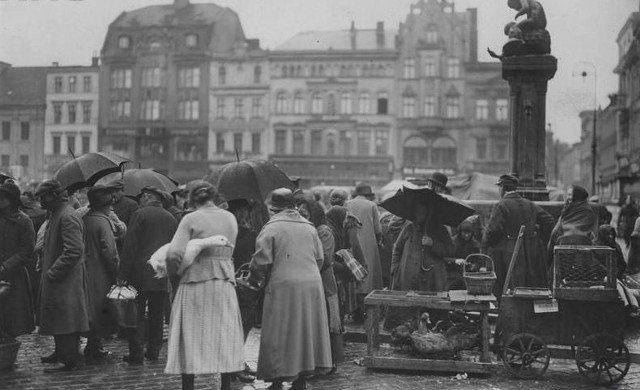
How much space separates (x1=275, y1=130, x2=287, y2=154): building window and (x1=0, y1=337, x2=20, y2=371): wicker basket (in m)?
52.8

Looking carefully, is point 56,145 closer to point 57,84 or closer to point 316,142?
point 57,84

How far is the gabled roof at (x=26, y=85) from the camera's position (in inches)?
2517

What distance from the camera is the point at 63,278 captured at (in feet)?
24.1

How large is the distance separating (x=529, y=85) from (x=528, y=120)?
613 mm

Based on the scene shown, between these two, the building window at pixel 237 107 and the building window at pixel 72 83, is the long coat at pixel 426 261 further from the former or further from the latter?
the building window at pixel 72 83

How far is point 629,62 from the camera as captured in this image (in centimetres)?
3653

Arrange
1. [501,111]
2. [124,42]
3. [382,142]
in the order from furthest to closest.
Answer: [124,42] → [382,142] → [501,111]

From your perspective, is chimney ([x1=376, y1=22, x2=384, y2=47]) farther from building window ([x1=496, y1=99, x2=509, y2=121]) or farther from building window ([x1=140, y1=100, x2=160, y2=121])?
building window ([x1=140, y1=100, x2=160, y2=121])

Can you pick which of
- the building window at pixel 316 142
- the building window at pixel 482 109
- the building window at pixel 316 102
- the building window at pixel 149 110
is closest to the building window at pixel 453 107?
the building window at pixel 482 109

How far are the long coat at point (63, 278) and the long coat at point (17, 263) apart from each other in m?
0.25

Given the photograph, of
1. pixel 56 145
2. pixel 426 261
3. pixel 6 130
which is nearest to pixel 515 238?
pixel 426 261

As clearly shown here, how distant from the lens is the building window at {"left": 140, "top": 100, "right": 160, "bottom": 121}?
6350 centimetres

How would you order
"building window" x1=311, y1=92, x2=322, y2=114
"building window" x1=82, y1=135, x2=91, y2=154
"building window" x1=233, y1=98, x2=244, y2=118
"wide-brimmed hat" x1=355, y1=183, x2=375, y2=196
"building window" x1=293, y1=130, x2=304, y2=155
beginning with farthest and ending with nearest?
"building window" x1=82, y1=135, x2=91, y2=154
"building window" x1=233, y1=98, x2=244, y2=118
"building window" x1=293, y1=130, x2=304, y2=155
"building window" x1=311, y1=92, x2=322, y2=114
"wide-brimmed hat" x1=355, y1=183, x2=375, y2=196

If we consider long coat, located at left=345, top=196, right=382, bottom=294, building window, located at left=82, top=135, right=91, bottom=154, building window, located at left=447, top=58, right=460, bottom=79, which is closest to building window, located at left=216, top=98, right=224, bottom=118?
building window, located at left=82, top=135, right=91, bottom=154
